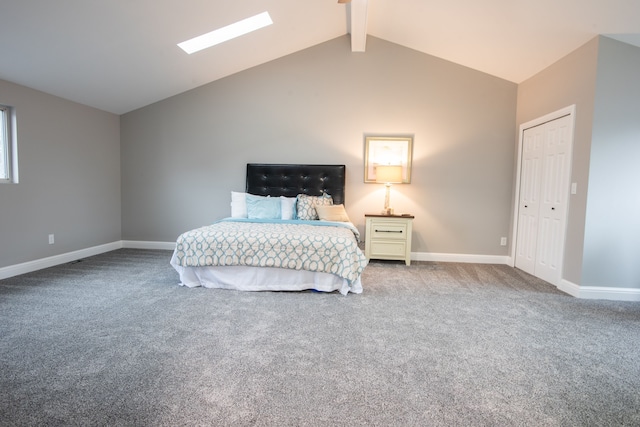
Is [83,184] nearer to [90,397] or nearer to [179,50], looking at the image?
[179,50]

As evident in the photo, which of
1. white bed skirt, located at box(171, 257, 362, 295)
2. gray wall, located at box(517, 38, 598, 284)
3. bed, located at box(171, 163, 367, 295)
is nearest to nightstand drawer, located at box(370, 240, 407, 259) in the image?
bed, located at box(171, 163, 367, 295)

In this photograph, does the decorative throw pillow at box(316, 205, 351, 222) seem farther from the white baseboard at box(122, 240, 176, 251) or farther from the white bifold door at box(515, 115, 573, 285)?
the white baseboard at box(122, 240, 176, 251)

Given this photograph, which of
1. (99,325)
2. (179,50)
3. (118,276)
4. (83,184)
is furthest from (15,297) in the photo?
(179,50)

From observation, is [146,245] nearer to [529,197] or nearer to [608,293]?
[529,197]

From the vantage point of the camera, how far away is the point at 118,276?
358cm

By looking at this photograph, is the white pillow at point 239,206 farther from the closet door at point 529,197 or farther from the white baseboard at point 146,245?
the closet door at point 529,197

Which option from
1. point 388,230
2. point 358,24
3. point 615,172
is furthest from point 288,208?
point 615,172

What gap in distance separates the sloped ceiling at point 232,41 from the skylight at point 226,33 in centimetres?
9

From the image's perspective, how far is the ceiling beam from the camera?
3.53 metres

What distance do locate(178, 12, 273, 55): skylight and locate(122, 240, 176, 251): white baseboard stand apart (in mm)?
2874

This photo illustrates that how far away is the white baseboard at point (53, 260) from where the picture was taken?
3.51 metres

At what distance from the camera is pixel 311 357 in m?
1.96

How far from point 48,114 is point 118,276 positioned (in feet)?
7.26

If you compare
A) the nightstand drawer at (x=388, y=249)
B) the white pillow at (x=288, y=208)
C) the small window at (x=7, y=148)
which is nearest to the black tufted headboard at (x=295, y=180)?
the white pillow at (x=288, y=208)
